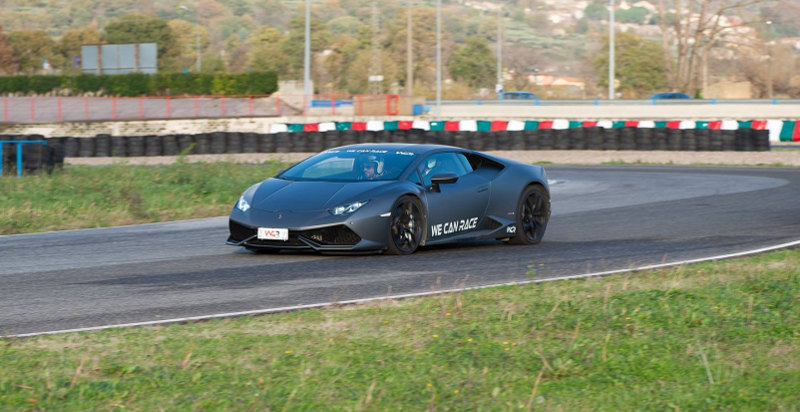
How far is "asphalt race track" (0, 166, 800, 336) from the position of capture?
7.91 metres

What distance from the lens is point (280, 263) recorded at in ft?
34.2

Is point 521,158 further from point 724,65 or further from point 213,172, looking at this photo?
point 724,65

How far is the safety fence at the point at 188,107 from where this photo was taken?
55.5m

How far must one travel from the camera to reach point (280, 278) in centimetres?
934

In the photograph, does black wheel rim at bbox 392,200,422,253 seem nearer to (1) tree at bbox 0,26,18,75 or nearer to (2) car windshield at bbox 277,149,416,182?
(2) car windshield at bbox 277,149,416,182

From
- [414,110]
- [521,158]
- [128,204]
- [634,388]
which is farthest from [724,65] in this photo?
[634,388]

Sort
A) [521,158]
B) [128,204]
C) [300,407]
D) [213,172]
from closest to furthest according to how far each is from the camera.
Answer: [300,407] → [128,204] → [213,172] → [521,158]

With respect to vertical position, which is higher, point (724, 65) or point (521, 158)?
point (724, 65)

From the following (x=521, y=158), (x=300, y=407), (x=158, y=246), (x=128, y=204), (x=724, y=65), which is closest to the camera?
(x=300, y=407)

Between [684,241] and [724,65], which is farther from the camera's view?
[724,65]

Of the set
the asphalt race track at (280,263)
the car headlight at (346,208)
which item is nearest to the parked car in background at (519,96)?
the asphalt race track at (280,263)

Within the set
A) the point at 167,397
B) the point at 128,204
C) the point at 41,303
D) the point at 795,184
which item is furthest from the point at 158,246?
the point at 795,184

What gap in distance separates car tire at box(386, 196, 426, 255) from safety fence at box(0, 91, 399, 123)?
140 feet

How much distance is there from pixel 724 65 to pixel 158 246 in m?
150
